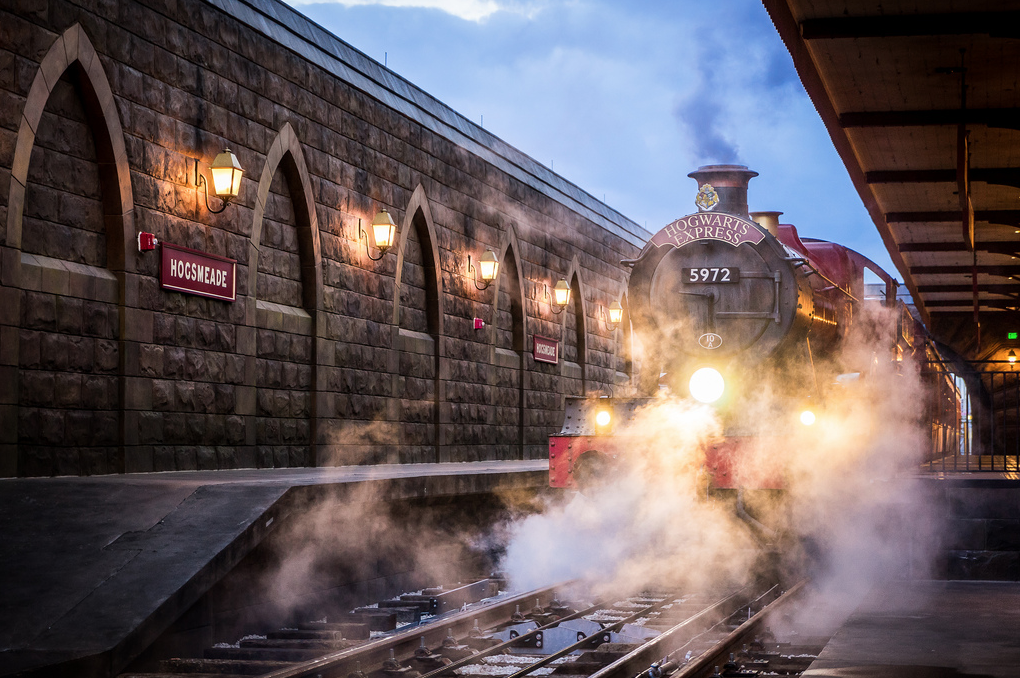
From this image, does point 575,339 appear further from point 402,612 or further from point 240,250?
point 402,612

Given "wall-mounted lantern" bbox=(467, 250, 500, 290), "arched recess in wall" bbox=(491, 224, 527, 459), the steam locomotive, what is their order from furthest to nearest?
"arched recess in wall" bbox=(491, 224, 527, 459)
"wall-mounted lantern" bbox=(467, 250, 500, 290)
the steam locomotive

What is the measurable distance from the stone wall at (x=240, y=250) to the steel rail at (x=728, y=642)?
212 inches

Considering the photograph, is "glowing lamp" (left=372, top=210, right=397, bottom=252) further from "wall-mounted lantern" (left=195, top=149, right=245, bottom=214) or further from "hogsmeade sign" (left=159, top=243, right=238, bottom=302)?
"wall-mounted lantern" (left=195, top=149, right=245, bottom=214)

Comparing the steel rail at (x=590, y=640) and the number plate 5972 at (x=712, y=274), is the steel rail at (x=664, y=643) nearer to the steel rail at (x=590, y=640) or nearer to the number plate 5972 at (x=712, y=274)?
the steel rail at (x=590, y=640)

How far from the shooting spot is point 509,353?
19141mm

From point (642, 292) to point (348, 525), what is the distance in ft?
11.7

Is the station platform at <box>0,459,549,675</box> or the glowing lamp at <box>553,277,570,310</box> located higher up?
the glowing lamp at <box>553,277,570,310</box>

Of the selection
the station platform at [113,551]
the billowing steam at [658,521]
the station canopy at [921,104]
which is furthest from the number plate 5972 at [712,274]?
the station platform at [113,551]

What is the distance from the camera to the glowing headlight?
10367mm

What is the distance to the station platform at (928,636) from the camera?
19.4 feet

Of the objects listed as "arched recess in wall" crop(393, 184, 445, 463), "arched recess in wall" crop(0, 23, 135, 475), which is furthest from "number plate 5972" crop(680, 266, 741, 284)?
"arched recess in wall" crop(393, 184, 445, 463)

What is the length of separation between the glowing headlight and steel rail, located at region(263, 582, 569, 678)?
2423 mm

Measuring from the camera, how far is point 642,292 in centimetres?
1087

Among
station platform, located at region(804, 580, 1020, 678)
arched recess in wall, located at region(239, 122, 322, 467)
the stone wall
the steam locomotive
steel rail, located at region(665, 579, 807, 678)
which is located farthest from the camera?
arched recess in wall, located at region(239, 122, 322, 467)
